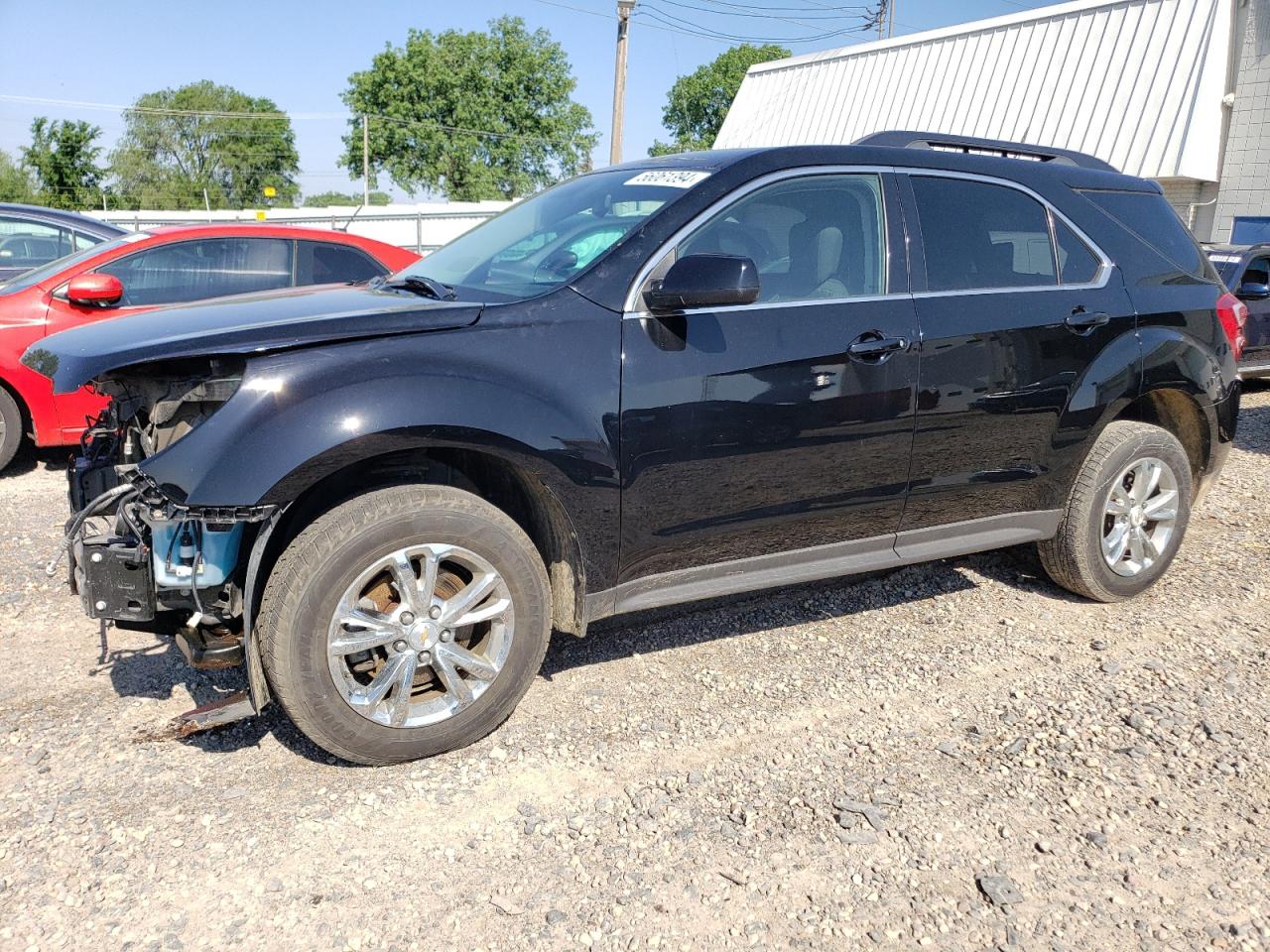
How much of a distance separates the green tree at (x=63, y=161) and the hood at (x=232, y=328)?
207 ft

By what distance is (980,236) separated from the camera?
416 centimetres

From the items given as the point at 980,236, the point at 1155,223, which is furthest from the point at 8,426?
the point at 1155,223

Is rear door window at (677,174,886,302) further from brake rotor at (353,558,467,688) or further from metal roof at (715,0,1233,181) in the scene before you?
metal roof at (715,0,1233,181)

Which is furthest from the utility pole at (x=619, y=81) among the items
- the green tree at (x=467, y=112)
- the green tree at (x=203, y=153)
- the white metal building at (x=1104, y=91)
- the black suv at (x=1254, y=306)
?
the green tree at (x=203, y=153)

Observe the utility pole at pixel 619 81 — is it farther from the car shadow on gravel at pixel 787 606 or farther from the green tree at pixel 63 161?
the green tree at pixel 63 161

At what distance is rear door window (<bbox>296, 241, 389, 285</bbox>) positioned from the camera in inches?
283

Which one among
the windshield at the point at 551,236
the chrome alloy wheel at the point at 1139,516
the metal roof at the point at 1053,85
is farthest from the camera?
the metal roof at the point at 1053,85

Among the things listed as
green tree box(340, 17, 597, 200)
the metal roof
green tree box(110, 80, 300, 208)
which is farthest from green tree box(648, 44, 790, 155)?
the metal roof

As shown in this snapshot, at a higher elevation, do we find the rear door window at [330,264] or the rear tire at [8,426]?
the rear door window at [330,264]

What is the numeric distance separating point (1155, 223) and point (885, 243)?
1.68 meters

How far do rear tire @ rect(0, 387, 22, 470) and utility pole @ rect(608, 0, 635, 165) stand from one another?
16553 mm

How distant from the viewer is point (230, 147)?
86.4 m

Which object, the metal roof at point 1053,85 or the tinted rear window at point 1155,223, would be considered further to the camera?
the metal roof at point 1053,85

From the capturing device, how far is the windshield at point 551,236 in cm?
357
